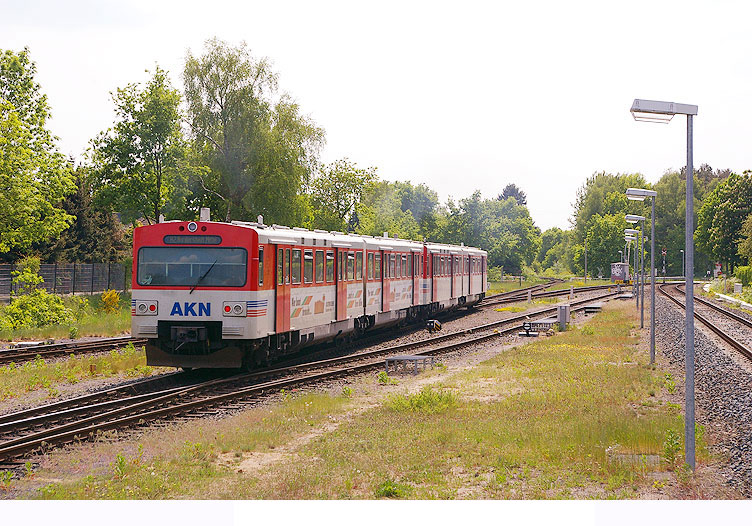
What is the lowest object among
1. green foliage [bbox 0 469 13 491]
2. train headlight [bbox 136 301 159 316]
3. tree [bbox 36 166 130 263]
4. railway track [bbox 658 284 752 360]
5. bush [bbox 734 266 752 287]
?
green foliage [bbox 0 469 13 491]

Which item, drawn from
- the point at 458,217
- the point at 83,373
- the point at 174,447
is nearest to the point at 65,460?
the point at 174,447

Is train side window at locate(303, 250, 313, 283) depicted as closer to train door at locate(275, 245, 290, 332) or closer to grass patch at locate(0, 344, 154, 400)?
train door at locate(275, 245, 290, 332)

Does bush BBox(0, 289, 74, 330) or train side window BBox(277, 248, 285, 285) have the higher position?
train side window BBox(277, 248, 285, 285)

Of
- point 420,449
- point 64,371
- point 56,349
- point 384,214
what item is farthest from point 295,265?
point 384,214

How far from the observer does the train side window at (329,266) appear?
22500 millimetres

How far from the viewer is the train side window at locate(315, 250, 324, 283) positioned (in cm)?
2172

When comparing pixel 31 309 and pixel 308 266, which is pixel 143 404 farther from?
pixel 31 309

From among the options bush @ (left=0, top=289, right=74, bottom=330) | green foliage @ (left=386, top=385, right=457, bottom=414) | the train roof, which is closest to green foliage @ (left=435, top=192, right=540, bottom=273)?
the train roof

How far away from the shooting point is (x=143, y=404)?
48.3ft

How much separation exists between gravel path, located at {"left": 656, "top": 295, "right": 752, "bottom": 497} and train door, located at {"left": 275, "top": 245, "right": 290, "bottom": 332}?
29.1 feet

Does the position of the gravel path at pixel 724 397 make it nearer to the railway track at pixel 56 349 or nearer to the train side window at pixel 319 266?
the train side window at pixel 319 266

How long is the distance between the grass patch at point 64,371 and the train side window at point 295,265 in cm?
399

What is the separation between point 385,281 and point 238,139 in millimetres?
23753

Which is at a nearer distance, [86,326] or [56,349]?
[56,349]
